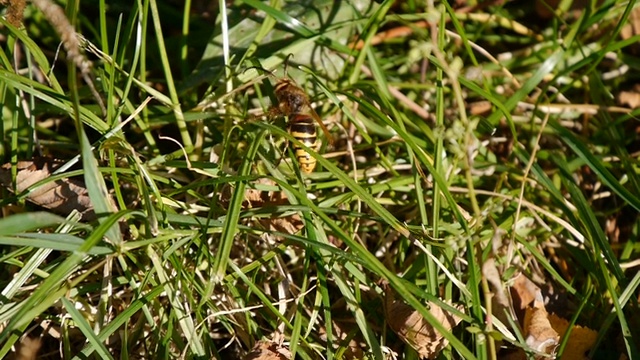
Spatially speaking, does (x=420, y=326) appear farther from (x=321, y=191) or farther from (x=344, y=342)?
(x=321, y=191)

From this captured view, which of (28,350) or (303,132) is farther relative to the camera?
(303,132)

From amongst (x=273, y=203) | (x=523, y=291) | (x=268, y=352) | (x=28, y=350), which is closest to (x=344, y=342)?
(x=268, y=352)

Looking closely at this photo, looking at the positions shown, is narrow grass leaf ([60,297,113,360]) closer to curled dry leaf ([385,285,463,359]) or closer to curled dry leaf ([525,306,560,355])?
curled dry leaf ([385,285,463,359])

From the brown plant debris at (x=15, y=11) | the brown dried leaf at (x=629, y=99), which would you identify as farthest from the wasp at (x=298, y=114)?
the brown dried leaf at (x=629, y=99)

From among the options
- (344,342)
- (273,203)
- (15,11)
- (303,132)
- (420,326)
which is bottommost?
(344,342)

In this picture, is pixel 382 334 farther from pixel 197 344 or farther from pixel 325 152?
pixel 325 152

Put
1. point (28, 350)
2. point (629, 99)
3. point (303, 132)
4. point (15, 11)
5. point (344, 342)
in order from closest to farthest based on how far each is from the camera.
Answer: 1. point (28, 350)
2. point (15, 11)
3. point (344, 342)
4. point (303, 132)
5. point (629, 99)

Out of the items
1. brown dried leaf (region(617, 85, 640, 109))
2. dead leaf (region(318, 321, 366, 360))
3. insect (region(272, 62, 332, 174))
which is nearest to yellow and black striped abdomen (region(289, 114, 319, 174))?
insect (region(272, 62, 332, 174))
